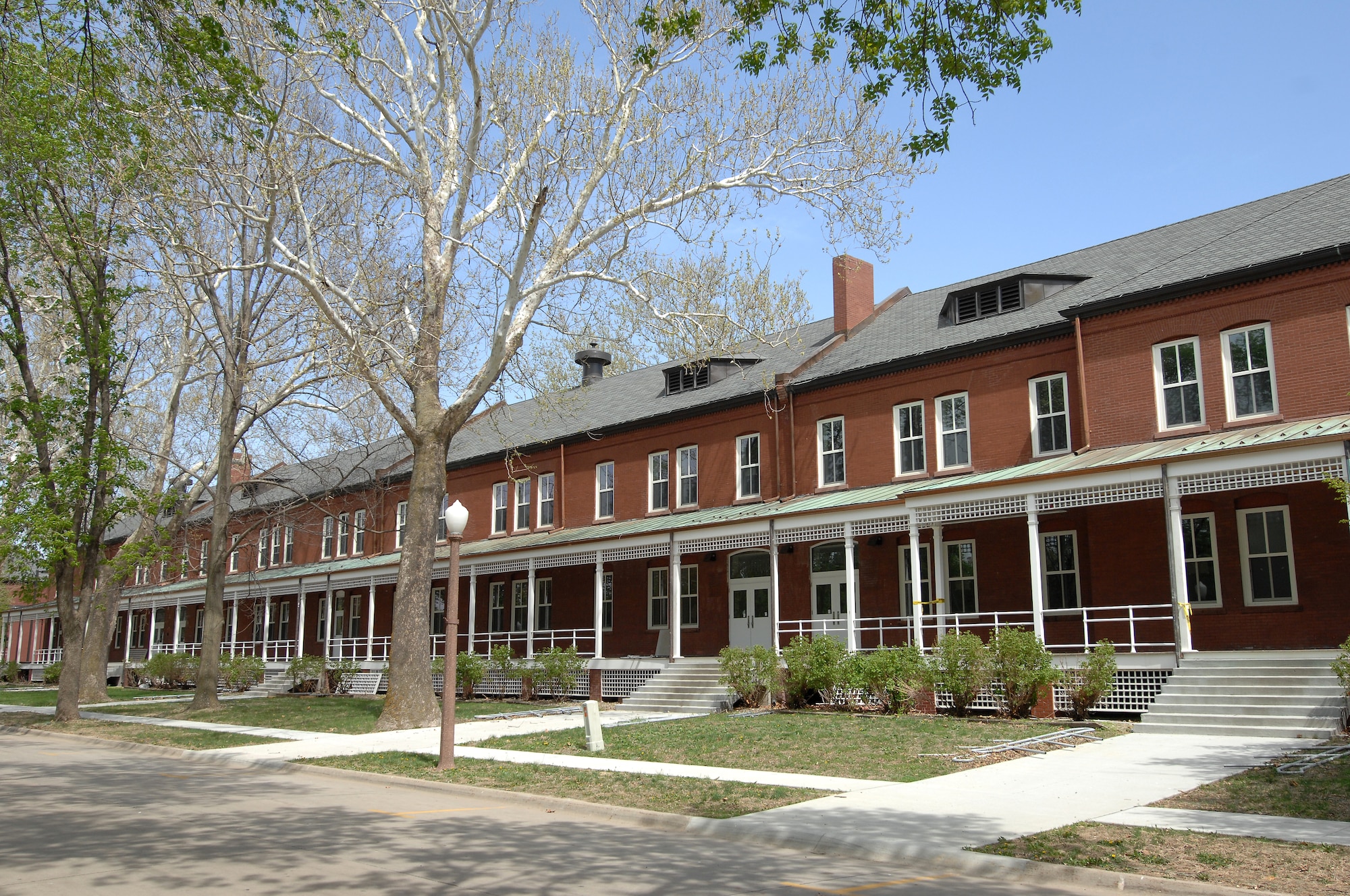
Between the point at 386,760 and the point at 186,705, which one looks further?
the point at 186,705

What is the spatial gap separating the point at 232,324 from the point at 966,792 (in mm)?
21610

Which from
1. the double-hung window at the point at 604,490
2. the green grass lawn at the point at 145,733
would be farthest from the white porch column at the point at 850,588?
the double-hung window at the point at 604,490

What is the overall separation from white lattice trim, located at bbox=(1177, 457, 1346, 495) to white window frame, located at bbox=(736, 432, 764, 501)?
1227 centimetres

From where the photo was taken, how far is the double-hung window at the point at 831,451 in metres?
26.0

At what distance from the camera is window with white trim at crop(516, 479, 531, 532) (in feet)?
115

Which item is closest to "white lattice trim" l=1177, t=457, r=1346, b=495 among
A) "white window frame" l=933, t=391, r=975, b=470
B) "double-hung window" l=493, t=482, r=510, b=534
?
"white window frame" l=933, t=391, r=975, b=470

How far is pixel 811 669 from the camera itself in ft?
63.9

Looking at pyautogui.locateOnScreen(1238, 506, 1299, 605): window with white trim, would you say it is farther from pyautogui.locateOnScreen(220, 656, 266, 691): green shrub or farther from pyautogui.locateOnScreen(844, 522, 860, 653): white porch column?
pyautogui.locateOnScreen(220, 656, 266, 691): green shrub

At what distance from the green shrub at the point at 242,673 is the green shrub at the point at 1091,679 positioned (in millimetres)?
28783

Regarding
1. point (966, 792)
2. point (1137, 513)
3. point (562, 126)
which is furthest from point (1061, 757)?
point (562, 126)

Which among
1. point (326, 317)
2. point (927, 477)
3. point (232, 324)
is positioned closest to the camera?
point (326, 317)

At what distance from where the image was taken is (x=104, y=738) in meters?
19.5

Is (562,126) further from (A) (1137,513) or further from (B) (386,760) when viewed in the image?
(A) (1137,513)

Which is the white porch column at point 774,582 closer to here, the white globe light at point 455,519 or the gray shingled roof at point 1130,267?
the gray shingled roof at point 1130,267
